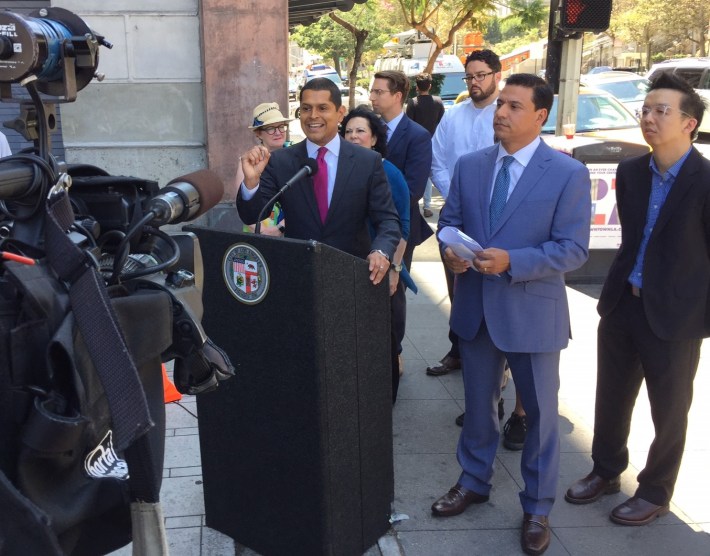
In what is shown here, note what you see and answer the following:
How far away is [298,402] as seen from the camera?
3.39 m

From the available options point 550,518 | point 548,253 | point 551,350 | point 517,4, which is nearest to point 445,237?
point 548,253

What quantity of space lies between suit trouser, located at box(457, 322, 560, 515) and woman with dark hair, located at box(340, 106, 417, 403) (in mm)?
1109

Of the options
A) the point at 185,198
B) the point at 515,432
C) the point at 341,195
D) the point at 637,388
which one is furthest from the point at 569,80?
the point at 185,198

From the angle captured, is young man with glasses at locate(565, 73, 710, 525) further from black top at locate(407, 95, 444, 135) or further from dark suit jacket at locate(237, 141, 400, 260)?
black top at locate(407, 95, 444, 135)

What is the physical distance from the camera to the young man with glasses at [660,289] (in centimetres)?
394

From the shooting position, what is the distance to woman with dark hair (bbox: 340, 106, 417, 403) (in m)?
5.09

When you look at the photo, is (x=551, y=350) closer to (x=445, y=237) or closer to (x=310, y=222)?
(x=445, y=237)

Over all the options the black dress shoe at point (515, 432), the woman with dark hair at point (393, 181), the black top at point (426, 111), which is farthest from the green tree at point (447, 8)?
the black dress shoe at point (515, 432)

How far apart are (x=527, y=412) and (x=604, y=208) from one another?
5.06 metres

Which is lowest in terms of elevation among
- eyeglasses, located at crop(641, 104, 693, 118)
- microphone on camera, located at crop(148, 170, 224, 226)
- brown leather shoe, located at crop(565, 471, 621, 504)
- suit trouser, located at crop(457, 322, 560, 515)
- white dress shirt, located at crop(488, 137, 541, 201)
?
brown leather shoe, located at crop(565, 471, 621, 504)

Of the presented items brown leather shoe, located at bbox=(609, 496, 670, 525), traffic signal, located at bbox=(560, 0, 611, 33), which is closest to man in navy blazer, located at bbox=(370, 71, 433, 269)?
brown leather shoe, located at bbox=(609, 496, 670, 525)

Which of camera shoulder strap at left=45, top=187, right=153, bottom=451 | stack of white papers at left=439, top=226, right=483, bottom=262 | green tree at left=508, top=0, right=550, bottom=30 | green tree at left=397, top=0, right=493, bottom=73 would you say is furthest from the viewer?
green tree at left=508, top=0, right=550, bottom=30

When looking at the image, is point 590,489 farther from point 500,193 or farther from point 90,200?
point 90,200

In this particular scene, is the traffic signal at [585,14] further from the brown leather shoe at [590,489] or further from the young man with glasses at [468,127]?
the brown leather shoe at [590,489]
